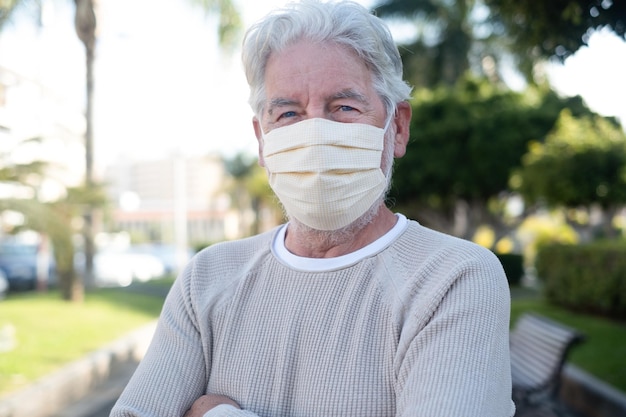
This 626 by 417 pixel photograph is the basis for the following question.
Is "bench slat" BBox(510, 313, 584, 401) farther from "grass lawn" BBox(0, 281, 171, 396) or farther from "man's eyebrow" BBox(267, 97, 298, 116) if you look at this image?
"grass lawn" BBox(0, 281, 171, 396)

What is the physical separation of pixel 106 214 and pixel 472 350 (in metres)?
14.8

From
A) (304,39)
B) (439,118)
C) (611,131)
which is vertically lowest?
(304,39)

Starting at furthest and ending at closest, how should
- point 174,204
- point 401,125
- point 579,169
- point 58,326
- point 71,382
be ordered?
point 174,204 < point 579,169 < point 58,326 < point 71,382 < point 401,125

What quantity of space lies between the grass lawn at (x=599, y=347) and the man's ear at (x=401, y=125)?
4577 millimetres

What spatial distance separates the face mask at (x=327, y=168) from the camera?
1.81 meters

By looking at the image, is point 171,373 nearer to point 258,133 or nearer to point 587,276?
point 258,133

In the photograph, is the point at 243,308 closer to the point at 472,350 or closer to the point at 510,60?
the point at 472,350

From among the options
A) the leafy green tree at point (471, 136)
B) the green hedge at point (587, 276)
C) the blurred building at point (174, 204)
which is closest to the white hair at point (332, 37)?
the green hedge at point (587, 276)

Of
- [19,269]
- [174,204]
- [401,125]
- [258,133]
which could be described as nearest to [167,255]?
[174,204]

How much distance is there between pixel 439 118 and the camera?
24.0 metres

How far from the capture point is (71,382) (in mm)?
7098

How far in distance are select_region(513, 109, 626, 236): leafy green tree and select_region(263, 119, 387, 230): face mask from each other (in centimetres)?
Result: 1277

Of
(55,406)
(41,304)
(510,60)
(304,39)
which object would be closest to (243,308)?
(304,39)

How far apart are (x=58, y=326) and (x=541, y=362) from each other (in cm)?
708
